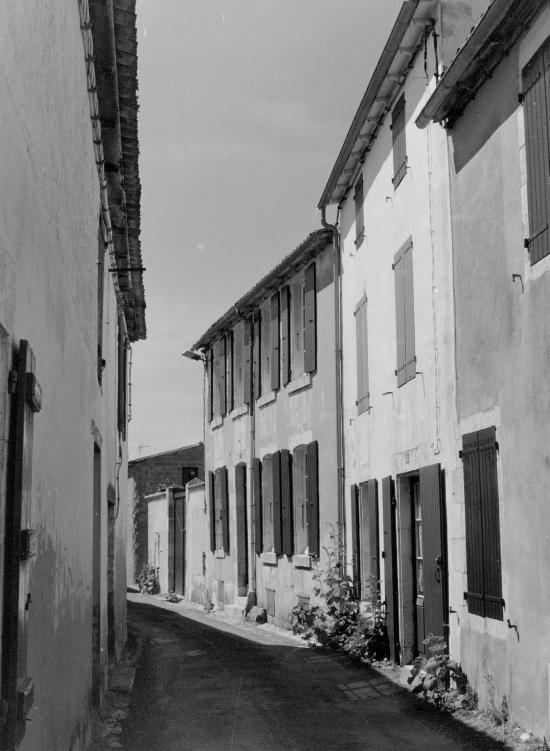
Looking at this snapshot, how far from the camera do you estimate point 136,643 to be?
51.8 ft

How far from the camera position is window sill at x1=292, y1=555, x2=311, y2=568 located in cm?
1570

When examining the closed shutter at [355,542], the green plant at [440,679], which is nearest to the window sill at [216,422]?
the closed shutter at [355,542]

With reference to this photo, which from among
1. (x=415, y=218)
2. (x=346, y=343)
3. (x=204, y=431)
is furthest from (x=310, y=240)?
(x=204, y=431)

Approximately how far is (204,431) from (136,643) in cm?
822

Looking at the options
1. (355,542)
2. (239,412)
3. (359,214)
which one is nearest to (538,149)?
(359,214)

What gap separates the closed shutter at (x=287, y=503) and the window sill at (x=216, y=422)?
4.68 meters

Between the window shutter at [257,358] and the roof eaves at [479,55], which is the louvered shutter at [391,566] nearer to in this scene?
the roof eaves at [479,55]

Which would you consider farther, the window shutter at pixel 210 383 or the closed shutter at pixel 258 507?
the window shutter at pixel 210 383

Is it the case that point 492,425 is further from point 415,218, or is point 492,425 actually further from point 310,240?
point 310,240

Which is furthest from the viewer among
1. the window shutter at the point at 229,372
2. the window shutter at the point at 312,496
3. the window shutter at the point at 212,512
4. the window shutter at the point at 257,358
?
the window shutter at the point at 212,512

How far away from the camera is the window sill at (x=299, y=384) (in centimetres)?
1622

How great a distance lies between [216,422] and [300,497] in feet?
18.7

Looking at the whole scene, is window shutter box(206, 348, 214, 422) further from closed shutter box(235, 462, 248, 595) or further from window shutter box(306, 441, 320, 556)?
window shutter box(306, 441, 320, 556)

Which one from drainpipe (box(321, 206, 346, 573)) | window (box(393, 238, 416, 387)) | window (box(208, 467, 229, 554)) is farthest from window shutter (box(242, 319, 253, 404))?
window (box(393, 238, 416, 387))
